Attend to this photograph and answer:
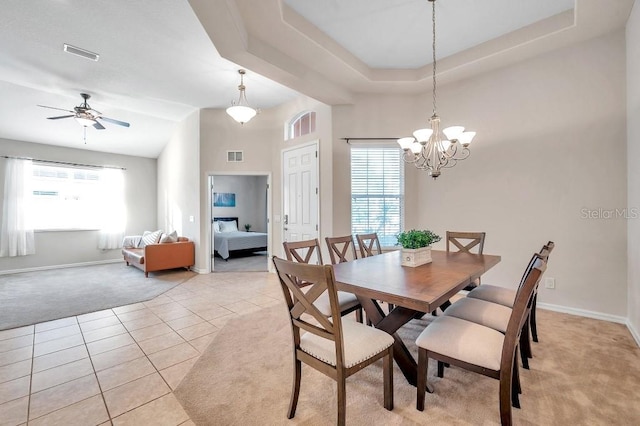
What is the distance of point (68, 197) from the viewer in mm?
6285

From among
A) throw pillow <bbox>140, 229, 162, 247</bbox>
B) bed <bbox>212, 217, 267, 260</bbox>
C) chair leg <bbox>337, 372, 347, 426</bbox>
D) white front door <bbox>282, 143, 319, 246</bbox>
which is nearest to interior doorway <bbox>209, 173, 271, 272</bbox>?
bed <bbox>212, 217, 267, 260</bbox>

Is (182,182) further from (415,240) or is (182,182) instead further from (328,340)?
(328,340)

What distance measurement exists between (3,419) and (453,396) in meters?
2.76

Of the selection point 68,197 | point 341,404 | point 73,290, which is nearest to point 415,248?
point 341,404

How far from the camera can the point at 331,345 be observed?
1.55m

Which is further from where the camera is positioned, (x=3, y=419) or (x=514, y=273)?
(x=514, y=273)

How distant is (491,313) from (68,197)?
26.9 feet

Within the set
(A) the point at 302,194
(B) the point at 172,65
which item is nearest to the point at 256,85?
(B) the point at 172,65

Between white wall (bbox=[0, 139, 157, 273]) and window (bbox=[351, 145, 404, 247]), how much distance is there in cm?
595

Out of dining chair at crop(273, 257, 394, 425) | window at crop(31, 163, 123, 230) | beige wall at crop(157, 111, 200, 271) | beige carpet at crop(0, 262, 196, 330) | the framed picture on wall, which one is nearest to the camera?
dining chair at crop(273, 257, 394, 425)

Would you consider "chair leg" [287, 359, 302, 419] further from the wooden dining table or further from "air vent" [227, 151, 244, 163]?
"air vent" [227, 151, 244, 163]

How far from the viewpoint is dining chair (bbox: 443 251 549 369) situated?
1.84m

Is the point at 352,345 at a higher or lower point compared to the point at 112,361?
higher

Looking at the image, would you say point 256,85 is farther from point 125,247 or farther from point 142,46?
point 125,247
